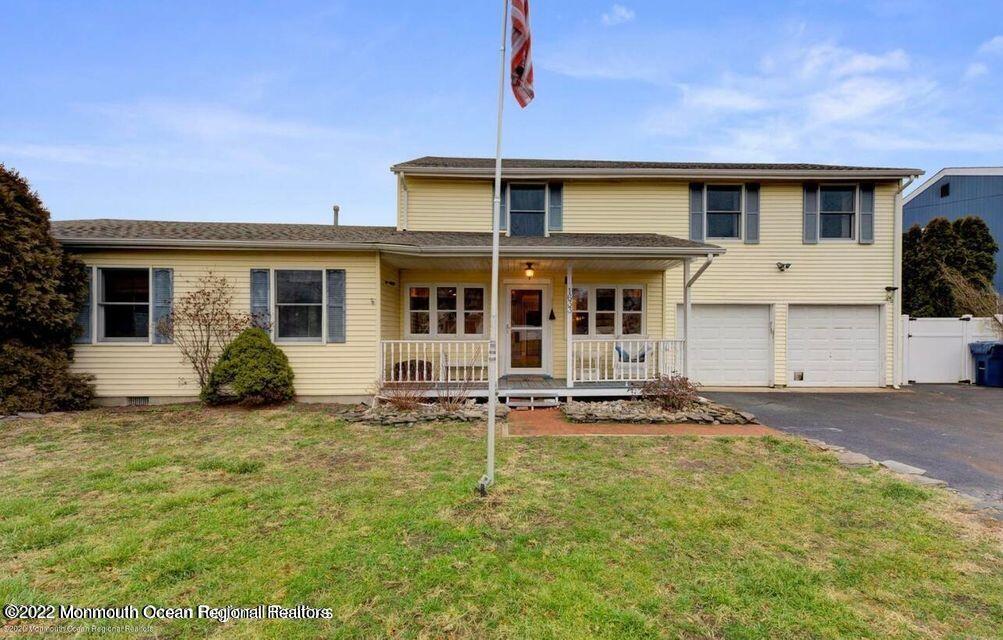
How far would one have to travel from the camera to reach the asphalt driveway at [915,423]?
4699 millimetres

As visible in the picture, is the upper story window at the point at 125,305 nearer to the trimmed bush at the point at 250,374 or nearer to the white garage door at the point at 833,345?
the trimmed bush at the point at 250,374

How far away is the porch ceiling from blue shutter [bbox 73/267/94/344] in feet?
17.7

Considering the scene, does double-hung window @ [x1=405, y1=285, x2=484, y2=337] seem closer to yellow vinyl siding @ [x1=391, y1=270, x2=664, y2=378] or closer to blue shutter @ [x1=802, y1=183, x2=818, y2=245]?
yellow vinyl siding @ [x1=391, y1=270, x2=664, y2=378]

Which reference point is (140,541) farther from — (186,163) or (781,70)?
(781,70)

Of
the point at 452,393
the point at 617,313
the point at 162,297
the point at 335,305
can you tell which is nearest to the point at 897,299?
the point at 617,313

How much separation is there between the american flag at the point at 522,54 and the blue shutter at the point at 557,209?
5.95 meters

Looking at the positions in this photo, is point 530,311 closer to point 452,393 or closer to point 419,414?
point 452,393

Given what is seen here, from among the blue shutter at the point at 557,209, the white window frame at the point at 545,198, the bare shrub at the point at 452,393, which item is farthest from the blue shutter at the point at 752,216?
the bare shrub at the point at 452,393

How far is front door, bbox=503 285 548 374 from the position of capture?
9.40 meters

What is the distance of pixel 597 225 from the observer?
1011cm

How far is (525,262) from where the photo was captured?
8.35 meters

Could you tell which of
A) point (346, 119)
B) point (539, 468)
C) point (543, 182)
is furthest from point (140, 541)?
point (346, 119)

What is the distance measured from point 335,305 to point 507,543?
6.37m

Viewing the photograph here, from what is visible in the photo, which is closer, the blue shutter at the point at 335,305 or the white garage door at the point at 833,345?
the blue shutter at the point at 335,305
